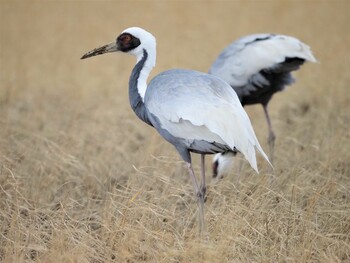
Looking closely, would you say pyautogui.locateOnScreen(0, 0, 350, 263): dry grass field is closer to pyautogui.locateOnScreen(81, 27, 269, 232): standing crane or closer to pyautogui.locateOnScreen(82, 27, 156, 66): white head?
pyautogui.locateOnScreen(81, 27, 269, 232): standing crane

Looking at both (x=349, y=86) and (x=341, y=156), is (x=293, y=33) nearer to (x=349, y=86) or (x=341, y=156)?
(x=349, y=86)

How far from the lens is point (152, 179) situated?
5637 mm

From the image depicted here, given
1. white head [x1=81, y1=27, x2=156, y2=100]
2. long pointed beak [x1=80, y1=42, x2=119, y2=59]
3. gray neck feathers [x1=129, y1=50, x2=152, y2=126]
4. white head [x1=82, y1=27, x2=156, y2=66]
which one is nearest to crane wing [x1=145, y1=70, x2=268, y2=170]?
gray neck feathers [x1=129, y1=50, x2=152, y2=126]

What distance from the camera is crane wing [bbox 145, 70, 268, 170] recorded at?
4.68 metres

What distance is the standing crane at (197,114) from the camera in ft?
15.4

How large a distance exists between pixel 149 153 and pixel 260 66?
163 centimetres

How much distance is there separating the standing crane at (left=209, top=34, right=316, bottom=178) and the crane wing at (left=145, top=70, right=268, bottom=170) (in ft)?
6.79

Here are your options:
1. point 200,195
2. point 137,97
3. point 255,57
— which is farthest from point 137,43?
point 255,57

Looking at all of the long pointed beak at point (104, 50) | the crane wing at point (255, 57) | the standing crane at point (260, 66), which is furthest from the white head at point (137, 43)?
the crane wing at point (255, 57)

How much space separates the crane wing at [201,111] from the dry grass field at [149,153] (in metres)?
0.47

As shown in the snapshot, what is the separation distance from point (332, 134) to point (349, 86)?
295 centimetres

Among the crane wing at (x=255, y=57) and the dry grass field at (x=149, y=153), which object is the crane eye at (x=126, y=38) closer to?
the dry grass field at (x=149, y=153)

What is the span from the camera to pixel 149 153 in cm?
650

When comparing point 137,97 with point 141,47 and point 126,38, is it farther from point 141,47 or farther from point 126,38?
point 126,38
